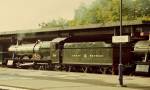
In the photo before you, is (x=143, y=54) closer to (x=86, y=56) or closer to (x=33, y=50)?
(x=86, y=56)

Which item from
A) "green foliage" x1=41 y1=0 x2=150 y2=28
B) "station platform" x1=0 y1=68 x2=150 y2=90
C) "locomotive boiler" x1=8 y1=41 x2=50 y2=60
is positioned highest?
"green foliage" x1=41 y1=0 x2=150 y2=28

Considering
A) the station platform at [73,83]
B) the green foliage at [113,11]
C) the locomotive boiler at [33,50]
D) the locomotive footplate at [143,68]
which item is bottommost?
the station platform at [73,83]

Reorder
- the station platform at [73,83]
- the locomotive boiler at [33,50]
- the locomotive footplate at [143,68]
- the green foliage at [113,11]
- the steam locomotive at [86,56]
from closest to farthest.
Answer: the station platform at [73,83]
the locomotive footplate at [143,68]
the steam locomotive at [86,56]
the locomotive boiler at [33,50]
the green foliage at [113,11]

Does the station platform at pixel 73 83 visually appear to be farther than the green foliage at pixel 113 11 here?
No

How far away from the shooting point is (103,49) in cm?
3027

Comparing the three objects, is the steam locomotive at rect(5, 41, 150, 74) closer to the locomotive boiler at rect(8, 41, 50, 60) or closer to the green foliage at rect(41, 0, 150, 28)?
the locomotive boiler at rect(8, 41, 50, 60)

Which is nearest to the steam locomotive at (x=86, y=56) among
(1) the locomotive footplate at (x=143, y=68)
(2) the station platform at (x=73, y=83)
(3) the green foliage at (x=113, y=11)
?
(1) the locomotive footplate at (x=143, y=68)

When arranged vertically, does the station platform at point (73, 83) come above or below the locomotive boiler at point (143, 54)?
below

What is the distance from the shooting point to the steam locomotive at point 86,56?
28.5 metres

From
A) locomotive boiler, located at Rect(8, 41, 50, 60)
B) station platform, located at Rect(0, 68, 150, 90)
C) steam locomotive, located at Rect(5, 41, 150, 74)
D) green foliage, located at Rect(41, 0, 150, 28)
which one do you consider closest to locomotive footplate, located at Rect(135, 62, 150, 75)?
steam locomotive, located at Rect(5, 41, 150, 74)

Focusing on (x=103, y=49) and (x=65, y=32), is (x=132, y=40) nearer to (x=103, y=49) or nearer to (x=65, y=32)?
(x=103, y=49)

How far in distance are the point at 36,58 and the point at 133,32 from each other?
536 inches

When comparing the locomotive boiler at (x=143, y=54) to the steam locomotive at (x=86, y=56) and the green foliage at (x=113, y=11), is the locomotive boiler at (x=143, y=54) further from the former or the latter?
the green foliage at (x=113, y=11)

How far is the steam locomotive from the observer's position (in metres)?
28.5
